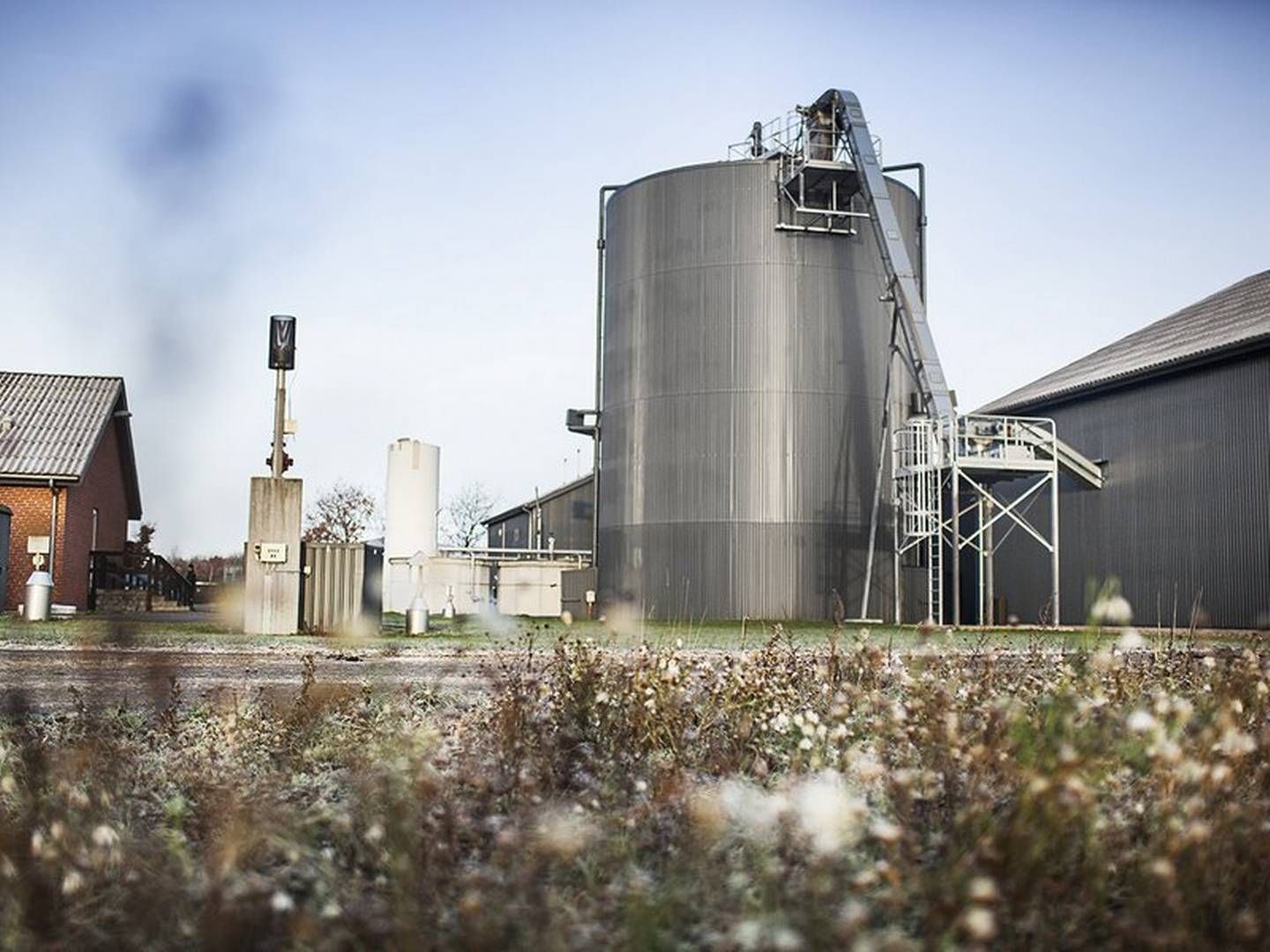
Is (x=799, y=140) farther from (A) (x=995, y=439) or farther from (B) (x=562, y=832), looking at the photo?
(B) (x=562, y=832)

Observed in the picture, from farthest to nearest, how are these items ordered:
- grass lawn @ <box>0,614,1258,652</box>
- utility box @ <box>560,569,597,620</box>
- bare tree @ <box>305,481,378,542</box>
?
bare tree @ <box>305,481,378,542</box> < utility box @ <box>560,569,597,620</box> < grass lawn @ <box>0,614,1258,652</box>

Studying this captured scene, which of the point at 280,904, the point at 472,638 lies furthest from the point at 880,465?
the point at 280,904

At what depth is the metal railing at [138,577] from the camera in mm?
33906

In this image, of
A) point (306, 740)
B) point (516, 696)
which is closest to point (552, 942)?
point (516, 696)

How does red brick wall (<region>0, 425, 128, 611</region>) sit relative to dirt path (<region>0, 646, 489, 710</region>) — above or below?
above

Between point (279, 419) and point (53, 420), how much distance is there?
1589cm

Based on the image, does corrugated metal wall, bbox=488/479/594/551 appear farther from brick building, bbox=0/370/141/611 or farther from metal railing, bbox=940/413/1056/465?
metal railing, bbox=940/413/1056/465

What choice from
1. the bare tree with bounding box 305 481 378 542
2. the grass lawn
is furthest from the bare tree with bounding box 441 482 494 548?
the grass lawn

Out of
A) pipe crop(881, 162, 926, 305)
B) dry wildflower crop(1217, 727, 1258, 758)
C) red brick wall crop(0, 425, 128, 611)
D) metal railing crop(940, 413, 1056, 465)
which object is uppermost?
pipe crop(881, 162, 926, 305)

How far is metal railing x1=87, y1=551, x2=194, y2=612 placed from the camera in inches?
1335

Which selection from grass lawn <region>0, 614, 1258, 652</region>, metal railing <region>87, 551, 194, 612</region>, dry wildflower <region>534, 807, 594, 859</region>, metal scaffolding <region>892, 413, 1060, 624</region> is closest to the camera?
dry wildflower <region>534, 807, 594, 859</region>

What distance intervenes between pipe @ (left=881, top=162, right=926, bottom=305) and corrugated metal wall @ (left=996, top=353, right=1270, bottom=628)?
474 centimetres

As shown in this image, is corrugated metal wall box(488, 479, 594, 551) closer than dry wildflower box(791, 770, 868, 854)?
No

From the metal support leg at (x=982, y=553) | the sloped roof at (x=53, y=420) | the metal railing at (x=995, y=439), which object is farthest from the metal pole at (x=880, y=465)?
the sloped roof at (x=53, y=420)
